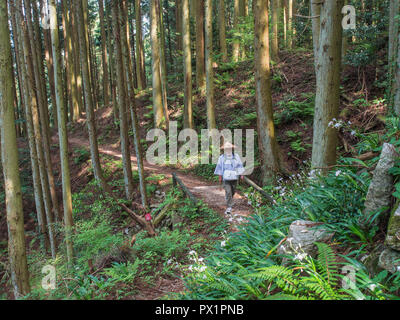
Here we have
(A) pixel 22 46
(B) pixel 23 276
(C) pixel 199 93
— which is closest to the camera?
(B) pixel 23 276

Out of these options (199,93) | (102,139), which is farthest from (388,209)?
(102,139)

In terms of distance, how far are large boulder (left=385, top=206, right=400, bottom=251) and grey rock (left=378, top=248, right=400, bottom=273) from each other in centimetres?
5

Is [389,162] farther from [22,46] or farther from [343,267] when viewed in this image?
[22,46]

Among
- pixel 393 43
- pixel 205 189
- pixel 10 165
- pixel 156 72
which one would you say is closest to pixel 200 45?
pixel 156 72

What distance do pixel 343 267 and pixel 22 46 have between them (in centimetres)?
Result: 991

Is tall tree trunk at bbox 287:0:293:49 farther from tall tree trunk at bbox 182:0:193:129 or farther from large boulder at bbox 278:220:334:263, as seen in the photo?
large boulder at bbox 278:220:334:263

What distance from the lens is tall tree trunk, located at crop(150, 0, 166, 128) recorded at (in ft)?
51.5

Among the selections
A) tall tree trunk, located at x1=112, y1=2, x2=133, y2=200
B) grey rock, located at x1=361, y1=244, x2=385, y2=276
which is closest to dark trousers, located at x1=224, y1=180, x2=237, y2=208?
grey rock, located at x1=361, y1=244, x2=385, y2=276

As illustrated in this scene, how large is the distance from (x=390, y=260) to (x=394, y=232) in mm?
257

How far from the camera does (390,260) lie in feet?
8.35

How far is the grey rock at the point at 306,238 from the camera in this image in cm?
308

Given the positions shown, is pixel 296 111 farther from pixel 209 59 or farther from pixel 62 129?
pixel 62 129

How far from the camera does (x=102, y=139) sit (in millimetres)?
21281

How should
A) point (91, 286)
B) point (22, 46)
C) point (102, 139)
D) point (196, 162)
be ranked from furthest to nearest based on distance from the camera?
point (102, 139) → point (196, 162) → point (22, 46) → point (91, 286)
